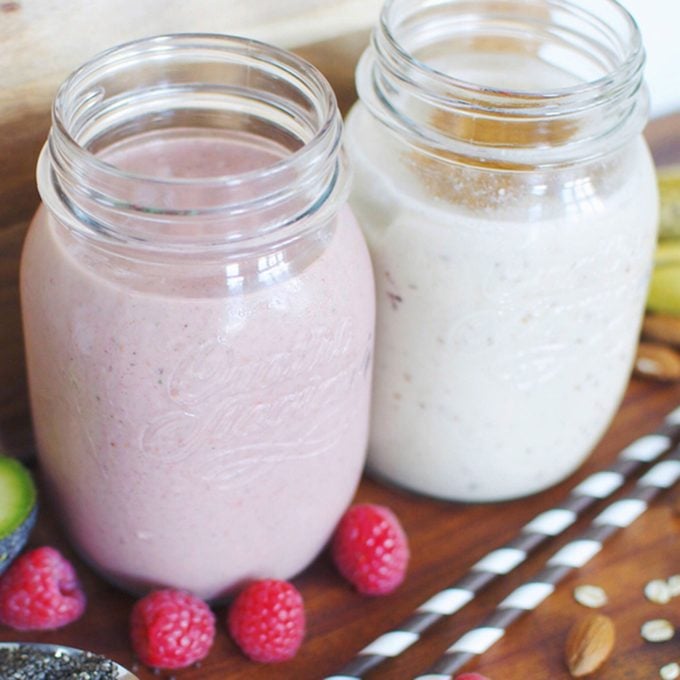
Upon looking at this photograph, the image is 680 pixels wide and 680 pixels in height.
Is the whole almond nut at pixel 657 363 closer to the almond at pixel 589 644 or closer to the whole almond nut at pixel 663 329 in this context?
the whole almond nut at pixel 663 329

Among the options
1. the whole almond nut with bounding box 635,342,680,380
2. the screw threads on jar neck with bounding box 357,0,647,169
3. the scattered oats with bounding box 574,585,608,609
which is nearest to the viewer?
the screw threads on jar neck with bounding box 357,0,647,169

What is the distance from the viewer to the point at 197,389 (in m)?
0.73

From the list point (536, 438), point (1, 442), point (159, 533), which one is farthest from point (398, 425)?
point (1, 442)

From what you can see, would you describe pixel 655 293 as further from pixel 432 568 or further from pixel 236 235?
pixel 236 235

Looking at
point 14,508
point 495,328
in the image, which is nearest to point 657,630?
point 495,328

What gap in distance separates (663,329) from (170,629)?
1.97 feet

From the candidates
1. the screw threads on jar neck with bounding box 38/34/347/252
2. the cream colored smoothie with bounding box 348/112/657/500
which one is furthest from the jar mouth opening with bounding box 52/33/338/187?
the cream colored smoothie with bounding box 348/112/657/500

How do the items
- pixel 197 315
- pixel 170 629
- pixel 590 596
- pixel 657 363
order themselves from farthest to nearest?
pixel 657 363, pixel 590 596, pixel 170 629, pixel 197 315

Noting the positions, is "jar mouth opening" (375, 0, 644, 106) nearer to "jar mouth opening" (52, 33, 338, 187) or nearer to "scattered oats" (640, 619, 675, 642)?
"jar mouth opening" (52, 33, 338, 187)

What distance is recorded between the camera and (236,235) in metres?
0.70

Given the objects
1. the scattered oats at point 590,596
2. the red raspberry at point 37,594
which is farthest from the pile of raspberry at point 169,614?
the scattered oats at point 590,596

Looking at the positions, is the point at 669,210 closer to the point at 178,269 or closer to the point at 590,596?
the point at 590,596

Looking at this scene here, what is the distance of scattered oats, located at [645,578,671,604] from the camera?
2.98ft

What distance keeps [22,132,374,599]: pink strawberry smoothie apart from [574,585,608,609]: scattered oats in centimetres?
20
